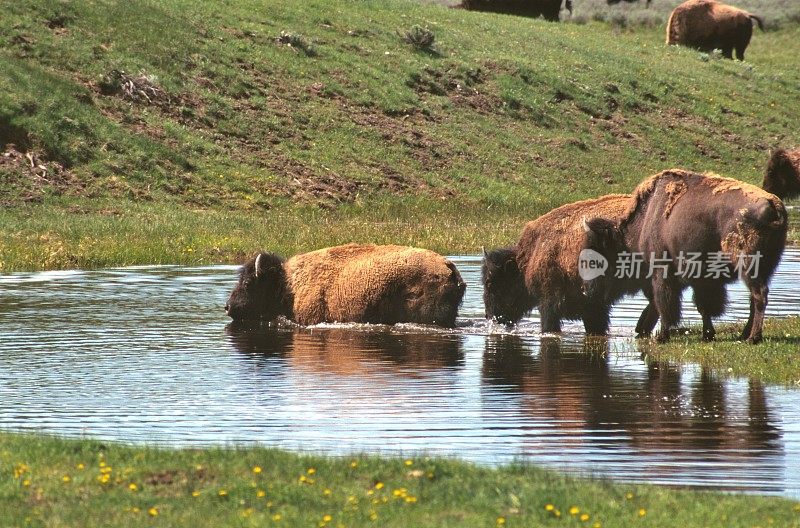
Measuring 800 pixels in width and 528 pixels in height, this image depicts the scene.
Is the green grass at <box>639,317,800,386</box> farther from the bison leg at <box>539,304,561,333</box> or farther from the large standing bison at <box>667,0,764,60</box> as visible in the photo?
the large standing bison at <box>667,0,764,60</box>

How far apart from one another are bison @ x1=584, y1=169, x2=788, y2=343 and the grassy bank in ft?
18.6

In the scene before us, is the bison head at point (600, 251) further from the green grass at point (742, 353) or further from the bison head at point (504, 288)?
the bison head at point (504, 288)

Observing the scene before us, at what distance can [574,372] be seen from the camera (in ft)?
43.7

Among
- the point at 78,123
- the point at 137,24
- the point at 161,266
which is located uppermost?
the point at 137,24

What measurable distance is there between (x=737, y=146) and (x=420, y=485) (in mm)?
41751

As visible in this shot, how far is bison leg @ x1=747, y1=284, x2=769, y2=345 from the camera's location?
13.5m

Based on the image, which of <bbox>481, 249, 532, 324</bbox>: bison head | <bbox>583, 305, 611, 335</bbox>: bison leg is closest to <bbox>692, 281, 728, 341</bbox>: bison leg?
<bbox>583, 305, 611, 335</bbox>: bison leg

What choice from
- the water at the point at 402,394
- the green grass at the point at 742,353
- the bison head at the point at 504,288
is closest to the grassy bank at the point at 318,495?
the water at the point at 402,394

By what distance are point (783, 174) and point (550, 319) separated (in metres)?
3.15

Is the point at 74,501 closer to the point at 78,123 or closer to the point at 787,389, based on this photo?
the point at 787,389

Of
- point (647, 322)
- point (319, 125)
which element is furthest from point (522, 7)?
point (647, 322)

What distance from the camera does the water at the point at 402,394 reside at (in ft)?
31.6

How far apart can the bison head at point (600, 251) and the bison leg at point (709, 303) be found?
1.04 metres

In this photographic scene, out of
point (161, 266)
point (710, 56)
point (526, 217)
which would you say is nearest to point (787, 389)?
point (161, 266)
